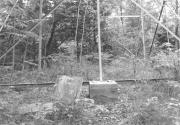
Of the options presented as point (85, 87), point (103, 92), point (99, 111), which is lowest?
point (99, 111)

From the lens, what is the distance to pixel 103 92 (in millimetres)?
4582

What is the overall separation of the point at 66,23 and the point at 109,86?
8.06m

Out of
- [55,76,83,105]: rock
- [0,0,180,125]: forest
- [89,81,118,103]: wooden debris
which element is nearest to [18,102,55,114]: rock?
[0,0,180,125]: forest

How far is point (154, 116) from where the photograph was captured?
3264mm

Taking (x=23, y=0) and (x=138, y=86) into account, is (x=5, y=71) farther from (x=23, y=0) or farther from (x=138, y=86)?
(x=138, y=86)

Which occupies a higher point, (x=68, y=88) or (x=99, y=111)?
(x=68, y=88)

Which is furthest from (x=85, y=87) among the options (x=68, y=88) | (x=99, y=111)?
(x=99, y=111)

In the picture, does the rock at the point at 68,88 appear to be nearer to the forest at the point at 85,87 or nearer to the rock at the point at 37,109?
the forest at the point at 85,87

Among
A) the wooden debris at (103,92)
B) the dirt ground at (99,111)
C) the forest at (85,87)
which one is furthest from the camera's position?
the wooden debris at (103,92)

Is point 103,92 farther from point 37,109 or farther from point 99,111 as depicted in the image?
point 37,109

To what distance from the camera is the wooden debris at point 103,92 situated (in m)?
4.57

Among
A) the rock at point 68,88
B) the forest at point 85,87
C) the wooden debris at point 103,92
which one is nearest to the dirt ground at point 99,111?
the forest at point 85,87

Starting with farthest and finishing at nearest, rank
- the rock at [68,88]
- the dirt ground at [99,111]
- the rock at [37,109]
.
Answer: the rock at [68,88]
the rock at [37,109]
the dirt ground at [99,111]

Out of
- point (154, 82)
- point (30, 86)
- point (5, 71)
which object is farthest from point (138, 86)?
point (5, 71)
